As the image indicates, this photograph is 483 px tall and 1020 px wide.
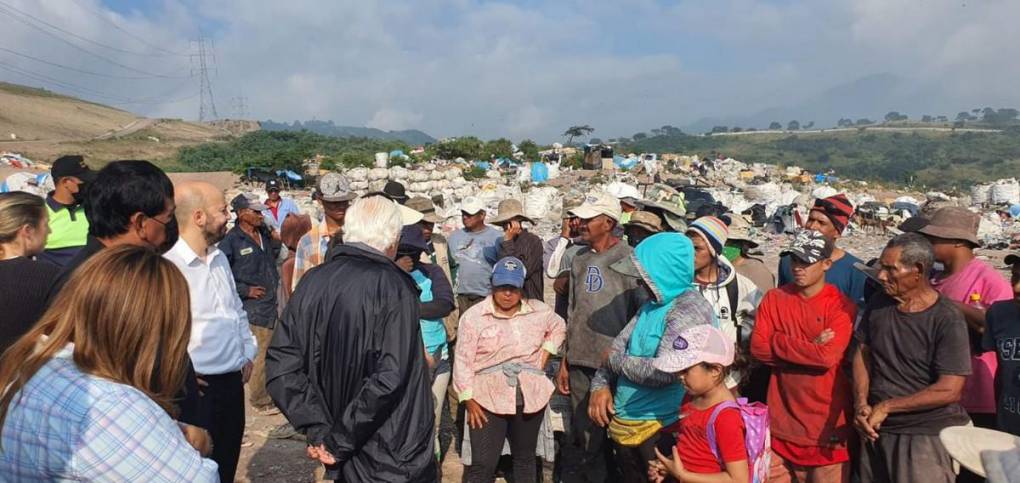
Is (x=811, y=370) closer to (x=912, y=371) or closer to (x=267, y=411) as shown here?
(x=912, y=371)

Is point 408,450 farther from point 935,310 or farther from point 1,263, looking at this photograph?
point 935,310

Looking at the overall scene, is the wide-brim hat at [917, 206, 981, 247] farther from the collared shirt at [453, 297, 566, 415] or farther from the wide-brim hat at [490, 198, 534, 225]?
the wide-brim hat at [490, 198, 534, 225]

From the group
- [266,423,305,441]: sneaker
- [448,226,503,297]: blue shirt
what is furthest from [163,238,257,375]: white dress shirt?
[448,226,503,297]: blue shirt

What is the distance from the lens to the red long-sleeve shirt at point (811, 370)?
280 cm

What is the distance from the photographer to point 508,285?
133 inches

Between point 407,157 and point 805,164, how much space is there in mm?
70780

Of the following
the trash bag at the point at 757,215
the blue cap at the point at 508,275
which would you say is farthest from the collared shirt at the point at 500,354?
the trash bag at the point at 757,215

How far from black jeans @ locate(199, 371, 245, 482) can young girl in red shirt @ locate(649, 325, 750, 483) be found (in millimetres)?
1942

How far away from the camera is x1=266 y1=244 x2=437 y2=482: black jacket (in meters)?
2.25

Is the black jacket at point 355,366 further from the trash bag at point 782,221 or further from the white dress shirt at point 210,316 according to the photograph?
the trash bag at point 782,221

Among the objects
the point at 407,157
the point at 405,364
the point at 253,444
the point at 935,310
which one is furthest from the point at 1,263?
the point at 407,157

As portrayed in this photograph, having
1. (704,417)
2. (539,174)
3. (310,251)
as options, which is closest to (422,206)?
(310,251)

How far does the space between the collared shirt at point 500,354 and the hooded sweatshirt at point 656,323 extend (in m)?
0.61

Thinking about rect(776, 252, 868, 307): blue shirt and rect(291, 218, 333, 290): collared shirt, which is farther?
rect(291, 218, 333, 290): collared shirt
